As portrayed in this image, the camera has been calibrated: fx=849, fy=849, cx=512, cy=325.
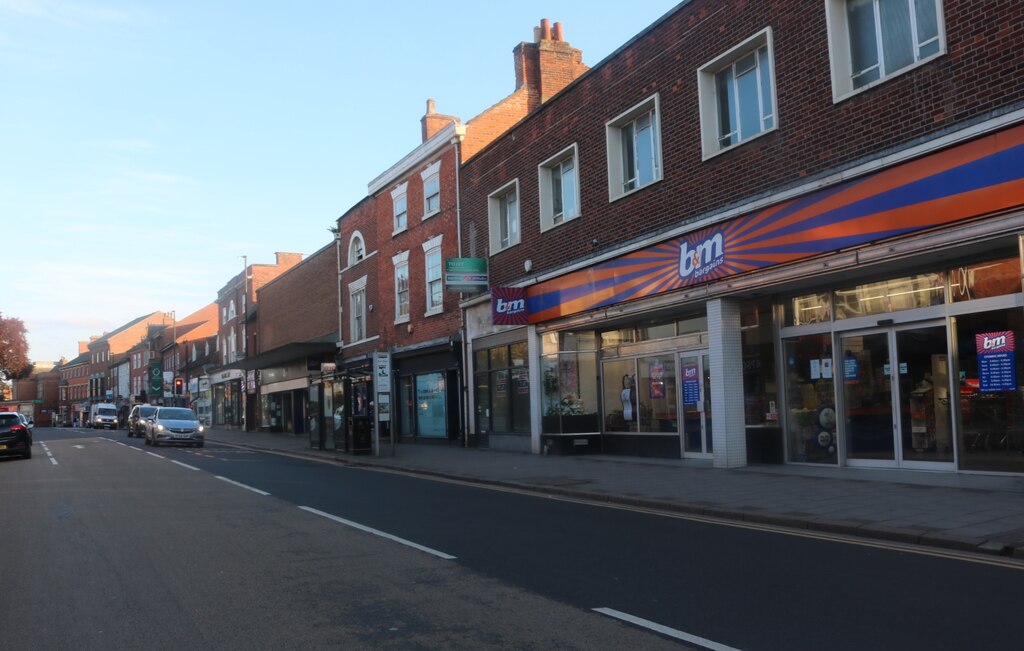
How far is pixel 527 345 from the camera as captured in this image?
22688mm

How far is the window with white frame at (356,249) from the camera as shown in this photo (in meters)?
35.0

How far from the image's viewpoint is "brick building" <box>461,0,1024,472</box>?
11.6m

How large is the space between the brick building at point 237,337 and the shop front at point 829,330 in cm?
3426

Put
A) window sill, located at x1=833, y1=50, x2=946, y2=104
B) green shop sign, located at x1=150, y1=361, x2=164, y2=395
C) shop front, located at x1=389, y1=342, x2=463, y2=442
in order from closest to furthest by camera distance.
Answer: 1. window sill, located at x1=833, y1=50, x2=946, y2=104
2. shop front, located at x1=389, y1=342, x2=463, y2=442
3. green shop sign, located at x1=150, y1=361, x2=164, y2=395

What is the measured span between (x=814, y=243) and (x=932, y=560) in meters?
6.75

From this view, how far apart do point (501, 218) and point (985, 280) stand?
14578 millimetres

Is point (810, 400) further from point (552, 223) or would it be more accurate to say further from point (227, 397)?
point (227, 397)

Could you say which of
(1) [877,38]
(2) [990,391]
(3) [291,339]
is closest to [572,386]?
(2) [990,391]

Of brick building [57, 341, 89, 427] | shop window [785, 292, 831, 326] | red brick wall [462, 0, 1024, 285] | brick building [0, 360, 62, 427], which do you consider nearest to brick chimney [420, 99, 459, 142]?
red brick wall [462, 0, 1024, 285]

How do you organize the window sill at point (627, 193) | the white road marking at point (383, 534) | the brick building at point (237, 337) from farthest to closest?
1. the brick building at point (237, 337)
2. the window sill at point (627, 193)
3. the white road marking at point (383, 534)

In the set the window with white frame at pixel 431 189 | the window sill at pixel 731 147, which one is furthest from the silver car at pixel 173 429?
the window sill at pixel 731 147

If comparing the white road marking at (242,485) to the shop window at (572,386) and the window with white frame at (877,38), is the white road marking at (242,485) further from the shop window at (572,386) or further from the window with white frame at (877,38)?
the window with white frame at (877,38)

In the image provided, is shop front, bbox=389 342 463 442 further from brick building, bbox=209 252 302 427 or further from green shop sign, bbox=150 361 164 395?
green shop sign, bbox=150 361 164 395

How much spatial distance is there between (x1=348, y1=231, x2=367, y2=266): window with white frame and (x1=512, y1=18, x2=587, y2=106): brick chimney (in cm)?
1034
